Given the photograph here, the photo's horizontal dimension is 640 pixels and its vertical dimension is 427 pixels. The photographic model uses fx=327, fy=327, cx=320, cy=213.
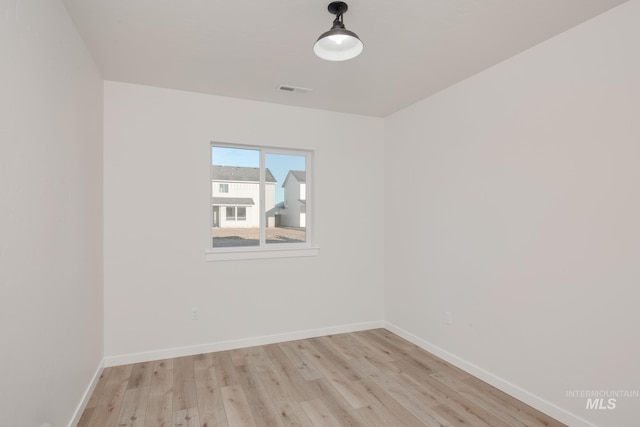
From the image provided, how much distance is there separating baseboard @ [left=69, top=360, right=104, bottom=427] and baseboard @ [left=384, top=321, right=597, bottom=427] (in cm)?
296

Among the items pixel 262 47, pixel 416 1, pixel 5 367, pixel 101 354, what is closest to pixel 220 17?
pixel 262 47

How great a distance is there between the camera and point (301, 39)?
2.27m

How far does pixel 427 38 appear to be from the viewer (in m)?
2.25

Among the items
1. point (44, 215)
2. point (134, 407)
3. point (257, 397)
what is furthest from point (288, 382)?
point (44, 215)

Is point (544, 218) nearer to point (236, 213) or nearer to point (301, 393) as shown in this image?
point (301, 393)

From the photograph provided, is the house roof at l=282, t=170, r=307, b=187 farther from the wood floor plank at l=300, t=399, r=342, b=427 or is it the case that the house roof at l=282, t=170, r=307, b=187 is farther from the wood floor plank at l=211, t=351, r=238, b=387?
the wood floor plank at l=300, t=399, r=342, b=427

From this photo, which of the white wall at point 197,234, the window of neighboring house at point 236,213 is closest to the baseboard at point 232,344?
the white wall at point 197,234

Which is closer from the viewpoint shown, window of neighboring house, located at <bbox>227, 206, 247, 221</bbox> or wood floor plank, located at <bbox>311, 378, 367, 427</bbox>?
wood floor plank, located at <bbox>311, 378, 367, 427</bbox>

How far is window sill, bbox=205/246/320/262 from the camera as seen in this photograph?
3326 mm

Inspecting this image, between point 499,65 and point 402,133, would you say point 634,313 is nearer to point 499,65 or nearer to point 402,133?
point 499,65

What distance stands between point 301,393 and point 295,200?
6.76ft

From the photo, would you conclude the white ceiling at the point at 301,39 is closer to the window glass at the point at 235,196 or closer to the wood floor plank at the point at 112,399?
the window glass at the point at 235,196

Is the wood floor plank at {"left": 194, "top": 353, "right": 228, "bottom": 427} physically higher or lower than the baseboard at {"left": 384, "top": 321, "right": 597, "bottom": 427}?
lower

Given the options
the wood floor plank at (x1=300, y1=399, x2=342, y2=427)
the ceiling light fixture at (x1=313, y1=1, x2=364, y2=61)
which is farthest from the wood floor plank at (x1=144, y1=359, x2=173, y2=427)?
the ceiling light fixture at (x1=313, y1=1, x2=364, y2=61)
